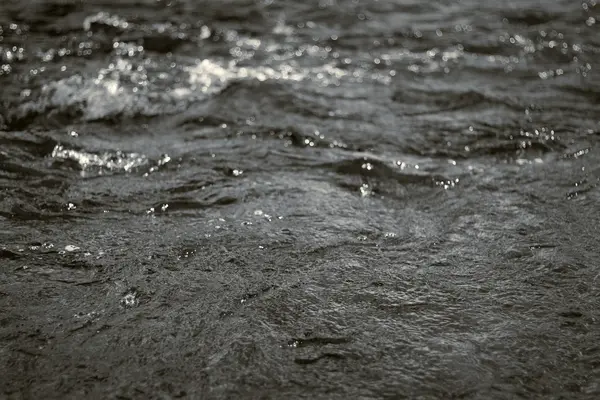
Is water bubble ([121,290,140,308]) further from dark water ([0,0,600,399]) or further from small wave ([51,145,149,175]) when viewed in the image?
small wave ([51,145,149,175])

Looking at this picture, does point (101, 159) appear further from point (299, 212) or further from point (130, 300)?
point (130, 300)

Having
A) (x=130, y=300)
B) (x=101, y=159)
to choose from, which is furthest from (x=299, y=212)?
(x=101, y=159)

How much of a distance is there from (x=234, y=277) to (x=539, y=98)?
3.18m

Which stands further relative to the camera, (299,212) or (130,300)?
(299,212)

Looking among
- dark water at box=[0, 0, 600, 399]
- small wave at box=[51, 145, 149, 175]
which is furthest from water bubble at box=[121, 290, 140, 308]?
small wave at box=[51, 145, 149, 175]

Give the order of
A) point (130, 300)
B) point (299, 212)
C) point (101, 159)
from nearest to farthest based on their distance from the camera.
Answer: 1. point (130, 300)
2. point (299, 212)
3. point (101, 159)

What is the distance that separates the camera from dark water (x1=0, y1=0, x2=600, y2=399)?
2.57 m

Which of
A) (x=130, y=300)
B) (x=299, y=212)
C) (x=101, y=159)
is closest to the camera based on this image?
(x=130, y=300)

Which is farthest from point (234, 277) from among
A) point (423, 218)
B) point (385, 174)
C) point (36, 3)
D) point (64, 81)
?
point (36, 3)

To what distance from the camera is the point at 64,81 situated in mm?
5379

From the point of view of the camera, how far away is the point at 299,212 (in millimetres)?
3652

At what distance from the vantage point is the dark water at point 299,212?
101 inches

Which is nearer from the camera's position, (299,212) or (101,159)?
(299,212)

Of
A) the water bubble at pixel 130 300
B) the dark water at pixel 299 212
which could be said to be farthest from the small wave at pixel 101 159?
the water bubble at pixel 130 300
